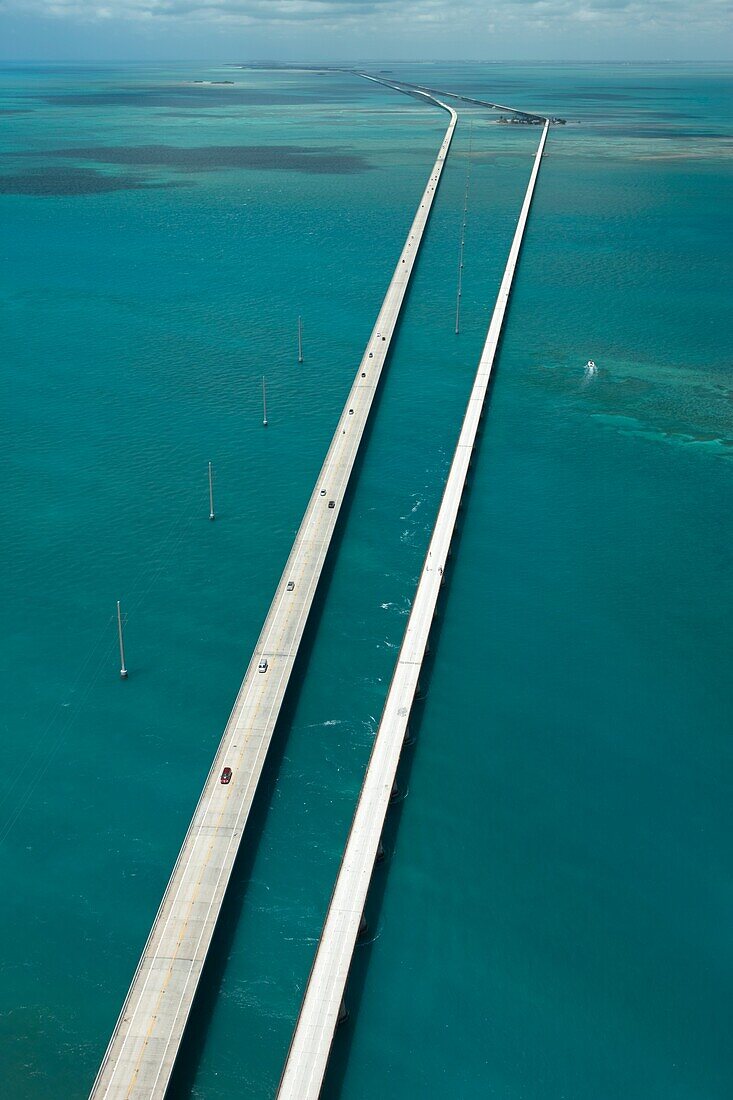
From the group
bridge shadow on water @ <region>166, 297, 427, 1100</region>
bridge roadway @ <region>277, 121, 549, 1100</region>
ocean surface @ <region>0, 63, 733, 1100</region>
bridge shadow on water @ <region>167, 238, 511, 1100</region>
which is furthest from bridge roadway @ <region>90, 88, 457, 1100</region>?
bridge roadway @ <region>277, 121, 549, 1100</region>

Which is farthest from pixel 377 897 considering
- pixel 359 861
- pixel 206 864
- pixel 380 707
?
pixel 380 707

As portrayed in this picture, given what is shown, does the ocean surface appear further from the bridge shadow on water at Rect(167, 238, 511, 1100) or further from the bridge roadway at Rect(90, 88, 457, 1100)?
the bridge roadway at Rect(90, 88, 457, 1100)

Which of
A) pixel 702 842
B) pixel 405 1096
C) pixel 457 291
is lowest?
pixel 405 1096

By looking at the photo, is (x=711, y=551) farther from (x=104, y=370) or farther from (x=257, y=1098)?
(x=104, y=370)

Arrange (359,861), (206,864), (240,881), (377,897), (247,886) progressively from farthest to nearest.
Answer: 1. (359,861)
2. (377,897)
3. (240,881)
4. (247,886)
5. (206,864)

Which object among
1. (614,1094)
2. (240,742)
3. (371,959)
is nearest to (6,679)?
(240,742)

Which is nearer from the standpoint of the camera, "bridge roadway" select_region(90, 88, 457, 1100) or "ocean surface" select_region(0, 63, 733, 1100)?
"bridge roadway" select_region(90, 88, 457, 1100)

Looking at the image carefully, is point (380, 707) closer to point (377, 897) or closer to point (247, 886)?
point (377, 897)
